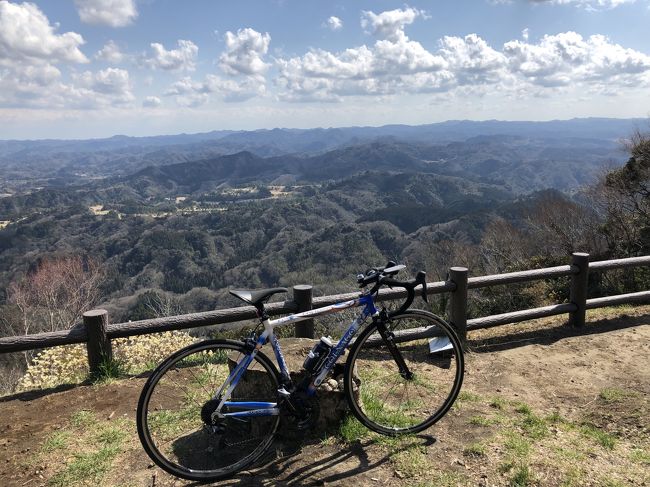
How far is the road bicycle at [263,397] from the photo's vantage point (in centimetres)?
296

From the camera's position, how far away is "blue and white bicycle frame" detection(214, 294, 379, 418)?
117 inches

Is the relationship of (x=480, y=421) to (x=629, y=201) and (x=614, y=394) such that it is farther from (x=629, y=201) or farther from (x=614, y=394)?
(x=629, y=201)

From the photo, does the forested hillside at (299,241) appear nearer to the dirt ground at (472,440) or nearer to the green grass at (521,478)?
the dirt ground at (472,440)

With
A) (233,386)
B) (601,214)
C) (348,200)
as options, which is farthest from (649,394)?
(348,200)

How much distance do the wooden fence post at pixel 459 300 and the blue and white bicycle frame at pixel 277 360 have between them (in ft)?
8.52

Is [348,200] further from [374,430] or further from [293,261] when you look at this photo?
[374,430]

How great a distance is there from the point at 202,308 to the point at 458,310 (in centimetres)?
5494

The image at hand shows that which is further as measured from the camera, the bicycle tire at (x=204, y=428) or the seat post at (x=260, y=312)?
the seat post at (x=260, y=312)

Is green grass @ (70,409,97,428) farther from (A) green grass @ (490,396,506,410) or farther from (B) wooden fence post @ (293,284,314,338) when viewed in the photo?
(A) green grass @ (490,396,506,410)

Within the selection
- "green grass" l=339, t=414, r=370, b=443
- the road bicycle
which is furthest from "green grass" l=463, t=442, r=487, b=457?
"green grass" l=339, t=414, r=370, b=443

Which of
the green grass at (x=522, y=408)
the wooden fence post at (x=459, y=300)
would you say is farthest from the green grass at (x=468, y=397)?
the wooden fence post at (x=459, y=300)

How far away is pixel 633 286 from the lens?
435 inches

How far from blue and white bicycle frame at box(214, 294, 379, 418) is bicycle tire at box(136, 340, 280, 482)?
0.06 m

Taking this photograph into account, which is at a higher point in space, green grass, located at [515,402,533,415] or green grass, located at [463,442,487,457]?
green grass, located at [463,442,487,457]
